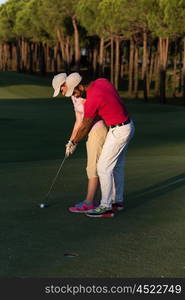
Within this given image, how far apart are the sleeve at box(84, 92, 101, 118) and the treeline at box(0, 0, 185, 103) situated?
3520cm

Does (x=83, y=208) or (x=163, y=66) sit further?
(x=163, y=66)

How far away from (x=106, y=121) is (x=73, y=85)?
670 mm

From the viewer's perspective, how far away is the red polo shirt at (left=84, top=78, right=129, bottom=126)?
26.4 ft

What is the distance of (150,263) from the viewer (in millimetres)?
6434

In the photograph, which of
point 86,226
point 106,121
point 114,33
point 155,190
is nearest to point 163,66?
point 114,33

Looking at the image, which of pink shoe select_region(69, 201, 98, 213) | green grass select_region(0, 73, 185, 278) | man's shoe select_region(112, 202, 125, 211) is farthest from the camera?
man's shoe select_region(112, 202, 125, 211)

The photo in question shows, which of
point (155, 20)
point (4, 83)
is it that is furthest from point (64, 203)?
point (4, 83)

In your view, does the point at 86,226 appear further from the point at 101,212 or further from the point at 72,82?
the point at 72,82

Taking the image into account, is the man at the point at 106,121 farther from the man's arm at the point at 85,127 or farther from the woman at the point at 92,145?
the woman at the point at 92,145

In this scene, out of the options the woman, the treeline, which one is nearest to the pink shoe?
the woman

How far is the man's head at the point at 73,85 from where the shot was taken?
26.6 ft

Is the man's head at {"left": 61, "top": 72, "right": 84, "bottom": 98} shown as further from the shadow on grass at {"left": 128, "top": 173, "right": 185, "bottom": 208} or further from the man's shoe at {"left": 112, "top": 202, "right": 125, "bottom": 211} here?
the shadow on grass at {"left": 128, "top": 173, "right": 185, "bottom": 208}

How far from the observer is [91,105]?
26.5 feet

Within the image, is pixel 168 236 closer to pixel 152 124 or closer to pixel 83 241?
pixel 83 241
